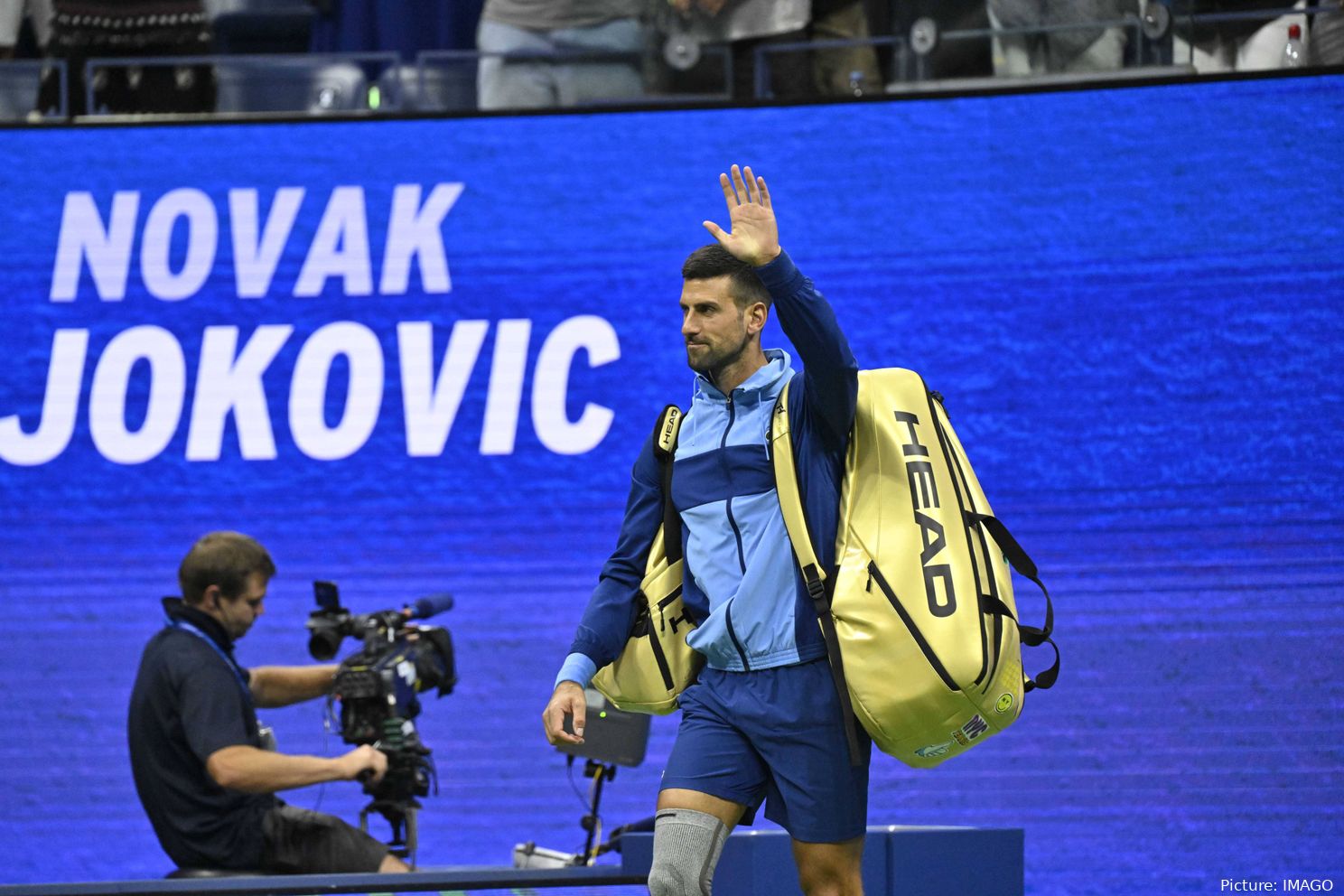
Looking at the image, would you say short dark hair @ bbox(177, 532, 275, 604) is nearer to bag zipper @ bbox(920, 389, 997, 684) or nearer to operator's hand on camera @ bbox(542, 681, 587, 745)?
operator's hand on camera @ bbox(542, 681, 587, 745)

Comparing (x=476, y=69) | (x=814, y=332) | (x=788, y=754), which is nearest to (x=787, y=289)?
(x=814, y=332)

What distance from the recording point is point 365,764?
4047 millimetres

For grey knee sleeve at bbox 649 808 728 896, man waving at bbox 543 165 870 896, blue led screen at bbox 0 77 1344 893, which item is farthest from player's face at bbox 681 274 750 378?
blue led screen at bbox 0 77 1344 893

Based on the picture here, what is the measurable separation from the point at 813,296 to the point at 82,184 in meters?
3.67

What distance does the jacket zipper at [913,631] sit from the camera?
2789 mm

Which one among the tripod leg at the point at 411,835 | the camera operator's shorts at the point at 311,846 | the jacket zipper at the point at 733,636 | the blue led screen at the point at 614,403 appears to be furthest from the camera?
the blue led screen at the point at 614,403

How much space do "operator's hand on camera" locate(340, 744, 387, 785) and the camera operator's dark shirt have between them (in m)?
0.24

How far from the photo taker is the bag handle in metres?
2.83

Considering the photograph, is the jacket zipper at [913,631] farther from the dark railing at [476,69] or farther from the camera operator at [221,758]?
the dark railing at [476,69]

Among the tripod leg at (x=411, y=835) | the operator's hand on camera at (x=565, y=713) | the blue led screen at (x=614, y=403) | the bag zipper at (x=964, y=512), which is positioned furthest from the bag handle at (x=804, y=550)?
the blue led screen at (x=614, y=403)

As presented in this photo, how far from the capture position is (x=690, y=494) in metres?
3.00

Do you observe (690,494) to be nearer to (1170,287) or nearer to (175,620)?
(175,620)

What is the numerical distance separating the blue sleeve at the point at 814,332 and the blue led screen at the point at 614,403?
2504mm

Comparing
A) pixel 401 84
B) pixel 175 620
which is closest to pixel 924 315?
pixel 401 84
